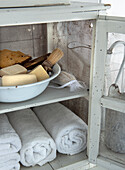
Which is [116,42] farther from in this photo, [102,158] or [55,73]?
[102,158]

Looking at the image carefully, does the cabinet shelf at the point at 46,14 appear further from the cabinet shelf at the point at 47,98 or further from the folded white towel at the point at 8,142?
the folded white towel at the point at 8,142

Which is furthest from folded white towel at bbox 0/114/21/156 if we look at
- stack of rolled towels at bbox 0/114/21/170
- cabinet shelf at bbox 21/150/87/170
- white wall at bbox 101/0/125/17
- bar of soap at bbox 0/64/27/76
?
white wall at bbox 101/0/125/17

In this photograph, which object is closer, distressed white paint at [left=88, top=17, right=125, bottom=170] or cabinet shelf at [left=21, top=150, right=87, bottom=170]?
distressed white paint at [left=88, top=17, right=125, bottom=170]

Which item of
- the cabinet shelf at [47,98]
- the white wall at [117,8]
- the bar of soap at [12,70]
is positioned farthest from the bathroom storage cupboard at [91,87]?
the white wall at [117,8]

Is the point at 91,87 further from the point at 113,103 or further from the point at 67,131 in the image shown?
the point at 67,131

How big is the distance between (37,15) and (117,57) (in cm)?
30

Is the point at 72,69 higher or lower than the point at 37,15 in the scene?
lower

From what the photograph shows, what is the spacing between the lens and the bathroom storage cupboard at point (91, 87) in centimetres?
69

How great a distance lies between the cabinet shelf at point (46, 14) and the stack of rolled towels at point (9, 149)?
402mm

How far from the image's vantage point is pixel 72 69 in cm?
102

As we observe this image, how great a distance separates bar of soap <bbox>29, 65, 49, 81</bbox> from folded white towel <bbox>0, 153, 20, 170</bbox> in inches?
11.7

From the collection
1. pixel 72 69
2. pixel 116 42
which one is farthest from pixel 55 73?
pixel 116 42

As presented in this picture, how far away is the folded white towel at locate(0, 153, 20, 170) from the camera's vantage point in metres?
0.86

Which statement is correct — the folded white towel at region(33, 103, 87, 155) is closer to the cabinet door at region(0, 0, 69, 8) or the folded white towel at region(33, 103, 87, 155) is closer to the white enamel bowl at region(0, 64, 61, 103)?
the white enamel bowl at region(0, 64, 61, 103)
